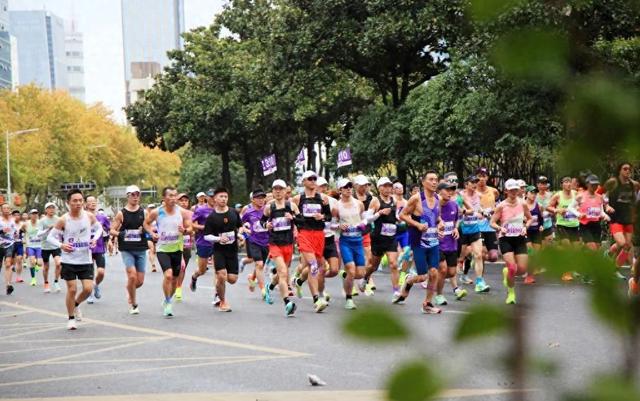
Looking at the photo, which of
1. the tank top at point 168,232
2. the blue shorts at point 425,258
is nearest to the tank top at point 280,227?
the tank top at point 168,232

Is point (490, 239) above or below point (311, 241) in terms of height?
below

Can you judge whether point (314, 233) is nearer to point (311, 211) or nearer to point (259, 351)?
point (311, 211)

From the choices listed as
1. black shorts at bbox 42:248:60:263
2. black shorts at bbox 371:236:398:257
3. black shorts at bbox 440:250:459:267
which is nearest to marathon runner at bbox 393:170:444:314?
black shorts at bbox 440:250:459:267

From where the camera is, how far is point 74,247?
1260 cm

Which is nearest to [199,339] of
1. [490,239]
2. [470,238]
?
[470,238]

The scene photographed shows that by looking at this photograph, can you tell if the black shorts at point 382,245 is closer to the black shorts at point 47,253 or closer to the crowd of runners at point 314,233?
the crowd of runners at point 314,233

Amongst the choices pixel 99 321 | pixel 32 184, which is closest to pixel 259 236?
pixel 99 321

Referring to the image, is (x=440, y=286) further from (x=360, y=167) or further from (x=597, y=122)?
(x=360, y=167)

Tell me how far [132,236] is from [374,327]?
44.5ft

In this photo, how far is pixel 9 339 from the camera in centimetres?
1191

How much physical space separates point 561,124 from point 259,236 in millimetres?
15337

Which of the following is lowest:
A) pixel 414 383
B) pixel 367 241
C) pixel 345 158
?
pixel 367 241

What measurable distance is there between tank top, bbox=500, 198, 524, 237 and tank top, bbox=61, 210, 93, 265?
17.6 ft

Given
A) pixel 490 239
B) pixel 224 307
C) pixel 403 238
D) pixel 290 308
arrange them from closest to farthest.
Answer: pixel 290 308 < pixel 224 307 < pixel 490 239 < pixel 403 238
